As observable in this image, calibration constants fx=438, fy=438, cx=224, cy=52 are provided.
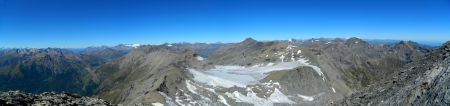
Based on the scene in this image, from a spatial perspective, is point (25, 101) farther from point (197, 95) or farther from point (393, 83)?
point (197, 95)

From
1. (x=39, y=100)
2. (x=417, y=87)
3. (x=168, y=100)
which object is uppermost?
(x=417, y=87)

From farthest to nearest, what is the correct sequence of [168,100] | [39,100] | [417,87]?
[168,100] < [39,100] < [417,87]

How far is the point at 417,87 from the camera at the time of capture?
37.9 meters

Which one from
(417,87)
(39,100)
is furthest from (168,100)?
(417,87)

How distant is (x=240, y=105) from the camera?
186m

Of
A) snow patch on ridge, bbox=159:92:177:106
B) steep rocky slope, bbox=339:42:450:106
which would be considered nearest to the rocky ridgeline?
steep rocky slope, bbox=339:42:450:106

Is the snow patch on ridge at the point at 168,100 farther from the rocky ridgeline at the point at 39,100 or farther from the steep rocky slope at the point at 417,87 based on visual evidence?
the steep rocky slope at the point at 417,87

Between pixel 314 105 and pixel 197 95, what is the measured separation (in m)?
52.4

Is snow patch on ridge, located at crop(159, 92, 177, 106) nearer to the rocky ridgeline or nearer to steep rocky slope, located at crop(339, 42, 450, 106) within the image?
the rocky ridgeline

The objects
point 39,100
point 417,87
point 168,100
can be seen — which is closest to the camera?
point 417,87

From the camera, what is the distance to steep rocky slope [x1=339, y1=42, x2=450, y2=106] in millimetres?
33438

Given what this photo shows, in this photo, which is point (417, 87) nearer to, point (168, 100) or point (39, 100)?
point (39, 100)

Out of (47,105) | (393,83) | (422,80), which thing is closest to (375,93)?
(393,83)

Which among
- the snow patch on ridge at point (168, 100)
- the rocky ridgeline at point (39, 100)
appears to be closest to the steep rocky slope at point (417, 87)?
the rocky ridgeline at point (39, 100)
